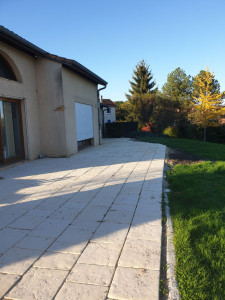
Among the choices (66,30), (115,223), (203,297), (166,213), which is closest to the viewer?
(203,297)

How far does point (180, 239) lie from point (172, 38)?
42.4 feet

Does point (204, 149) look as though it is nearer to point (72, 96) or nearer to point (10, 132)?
point (72, 96)

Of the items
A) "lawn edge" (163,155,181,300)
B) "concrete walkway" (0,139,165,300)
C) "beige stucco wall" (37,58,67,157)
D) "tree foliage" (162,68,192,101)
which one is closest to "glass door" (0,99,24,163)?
"beige stucco wall" (37,58,67,157)

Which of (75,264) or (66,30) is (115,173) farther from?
(66,30)

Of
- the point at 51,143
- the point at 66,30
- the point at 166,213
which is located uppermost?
the point at 66,30

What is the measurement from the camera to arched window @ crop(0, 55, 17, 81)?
6943 millimetres

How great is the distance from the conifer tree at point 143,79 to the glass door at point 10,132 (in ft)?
101

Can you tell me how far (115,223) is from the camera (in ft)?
9.36

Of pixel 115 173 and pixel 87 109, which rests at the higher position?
pixel 87 109

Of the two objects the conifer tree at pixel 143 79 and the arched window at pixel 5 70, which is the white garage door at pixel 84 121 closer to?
the arched window at pixel 5 70

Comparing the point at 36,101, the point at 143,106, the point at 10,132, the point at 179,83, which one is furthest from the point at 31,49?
the point at 179,83

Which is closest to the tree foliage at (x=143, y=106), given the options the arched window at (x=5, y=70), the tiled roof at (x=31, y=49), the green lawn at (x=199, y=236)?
the tiled roof at (x=31, y=49)

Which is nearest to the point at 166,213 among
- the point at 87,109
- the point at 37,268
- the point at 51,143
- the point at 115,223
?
the point at 115,223

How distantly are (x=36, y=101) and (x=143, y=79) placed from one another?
31.0 m
